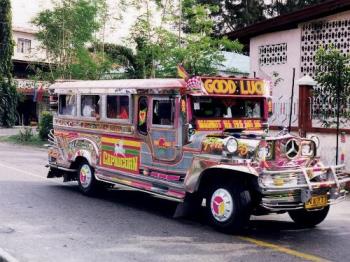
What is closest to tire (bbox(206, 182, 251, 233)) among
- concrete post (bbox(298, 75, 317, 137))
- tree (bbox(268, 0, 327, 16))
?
concrete post (bbox(298, 75, 317, 137))

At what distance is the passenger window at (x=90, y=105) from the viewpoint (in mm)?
10141

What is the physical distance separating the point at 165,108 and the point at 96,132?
2.14 m

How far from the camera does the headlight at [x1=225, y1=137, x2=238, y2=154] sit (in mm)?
7352

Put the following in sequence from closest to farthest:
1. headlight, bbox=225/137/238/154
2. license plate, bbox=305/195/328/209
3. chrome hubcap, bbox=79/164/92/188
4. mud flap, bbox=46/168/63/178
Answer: license plate, bbox=305/195/328/209, headlight, bbox=225/137/238/154, chrome hubcap, bbox=79/164/92/188, mud flap, bbox=46/168/63/178

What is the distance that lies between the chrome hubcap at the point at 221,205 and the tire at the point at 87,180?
11.0ft

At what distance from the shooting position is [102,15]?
26844 mm

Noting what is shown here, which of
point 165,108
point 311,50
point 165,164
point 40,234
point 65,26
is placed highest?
point 65,26

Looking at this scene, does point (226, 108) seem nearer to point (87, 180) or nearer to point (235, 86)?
point (235, 86)

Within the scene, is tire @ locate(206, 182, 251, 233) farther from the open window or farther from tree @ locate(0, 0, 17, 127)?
tree @ locate(0, 0, 17, 127)

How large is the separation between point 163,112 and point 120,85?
4.38ft

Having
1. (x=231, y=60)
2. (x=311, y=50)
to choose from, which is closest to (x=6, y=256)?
(x=311, y=50)

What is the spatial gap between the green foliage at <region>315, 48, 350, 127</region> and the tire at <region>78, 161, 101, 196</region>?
18.8ft

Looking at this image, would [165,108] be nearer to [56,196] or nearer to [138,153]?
[138,153]

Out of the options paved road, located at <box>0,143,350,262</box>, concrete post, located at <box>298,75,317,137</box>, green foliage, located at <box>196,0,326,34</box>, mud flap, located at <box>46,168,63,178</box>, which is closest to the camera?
paved road, located at <box>0,143,350,262</box>
